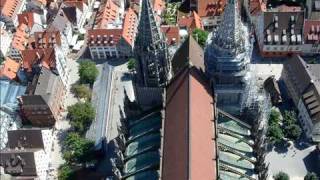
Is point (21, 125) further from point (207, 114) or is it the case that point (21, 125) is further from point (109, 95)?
point (207, 114)

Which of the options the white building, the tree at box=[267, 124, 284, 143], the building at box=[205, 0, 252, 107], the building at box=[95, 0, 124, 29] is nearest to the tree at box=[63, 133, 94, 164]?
the building at box=[205, 0, 252, 107]

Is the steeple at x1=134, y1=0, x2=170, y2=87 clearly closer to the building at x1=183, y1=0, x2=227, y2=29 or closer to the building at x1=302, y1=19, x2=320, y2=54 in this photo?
the building at x1=302, y1=19, x2=320, y2=54

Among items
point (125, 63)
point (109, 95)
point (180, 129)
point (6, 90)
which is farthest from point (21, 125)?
point (180, 129)

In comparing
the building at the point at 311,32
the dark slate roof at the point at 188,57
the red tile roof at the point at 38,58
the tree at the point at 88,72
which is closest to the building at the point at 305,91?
the building at the point at 311,32

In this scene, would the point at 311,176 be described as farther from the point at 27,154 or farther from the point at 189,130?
the point at 27,154

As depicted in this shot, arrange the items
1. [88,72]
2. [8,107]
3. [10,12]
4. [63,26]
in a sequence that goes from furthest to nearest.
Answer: [10,12]
[63,26]
[88,72]
[8,107]

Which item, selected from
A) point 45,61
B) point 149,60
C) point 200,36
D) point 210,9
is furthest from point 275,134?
point 45,61

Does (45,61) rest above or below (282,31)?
below
